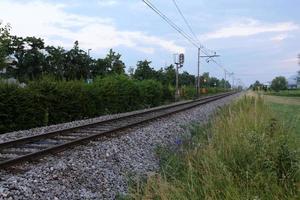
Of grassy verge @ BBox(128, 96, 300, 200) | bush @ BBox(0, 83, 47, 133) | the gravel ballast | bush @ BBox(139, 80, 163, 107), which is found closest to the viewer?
grassy verge @ BBox(128, 96, 300, 200)

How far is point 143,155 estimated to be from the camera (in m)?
12.6

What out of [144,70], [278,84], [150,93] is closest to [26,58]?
[144,70]

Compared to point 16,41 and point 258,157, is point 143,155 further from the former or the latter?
point 16,41

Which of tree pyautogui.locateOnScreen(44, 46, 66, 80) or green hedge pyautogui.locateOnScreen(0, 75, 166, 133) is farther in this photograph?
tree pyautogui.locateOnScreen(44, 46, 66, 80)

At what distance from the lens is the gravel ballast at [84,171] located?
7.85 metres

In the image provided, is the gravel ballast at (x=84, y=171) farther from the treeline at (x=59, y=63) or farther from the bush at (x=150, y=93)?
the treeline at (x=59, y=63)

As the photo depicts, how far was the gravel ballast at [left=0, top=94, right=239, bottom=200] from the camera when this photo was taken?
25.7 feet

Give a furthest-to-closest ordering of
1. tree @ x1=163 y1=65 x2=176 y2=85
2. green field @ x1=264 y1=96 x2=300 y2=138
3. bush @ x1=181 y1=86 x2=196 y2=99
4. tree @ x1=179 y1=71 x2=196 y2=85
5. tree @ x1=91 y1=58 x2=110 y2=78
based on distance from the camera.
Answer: tree @ x1=179 y1=71 x2=196 y2=85 → tree @ x1=163 y1=65 x2=176 y2=85 → tree @ x1=91 y1=58 x2=110 y2=78 → bush @ x1=181 y1=86 x2=196 y2=99 → green field @ x1=264 y1=96 x2=300 y2=138

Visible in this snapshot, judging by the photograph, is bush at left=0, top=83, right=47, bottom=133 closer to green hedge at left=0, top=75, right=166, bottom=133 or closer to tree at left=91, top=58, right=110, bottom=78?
green hedge at left=0, top=75, right=166, bottom=133

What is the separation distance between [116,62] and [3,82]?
66887 mm

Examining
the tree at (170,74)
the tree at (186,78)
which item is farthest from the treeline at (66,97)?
the tree at (186,78)

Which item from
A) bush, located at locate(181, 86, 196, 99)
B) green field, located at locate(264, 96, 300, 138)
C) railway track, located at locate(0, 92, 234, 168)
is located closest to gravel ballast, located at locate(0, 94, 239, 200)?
railway track, located at locate(0, 92, 234, 168)

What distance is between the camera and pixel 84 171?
9.59 meters

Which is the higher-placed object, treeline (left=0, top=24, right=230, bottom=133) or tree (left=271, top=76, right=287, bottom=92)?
treeline (left=0, top=24, right=230, bottom=133)
